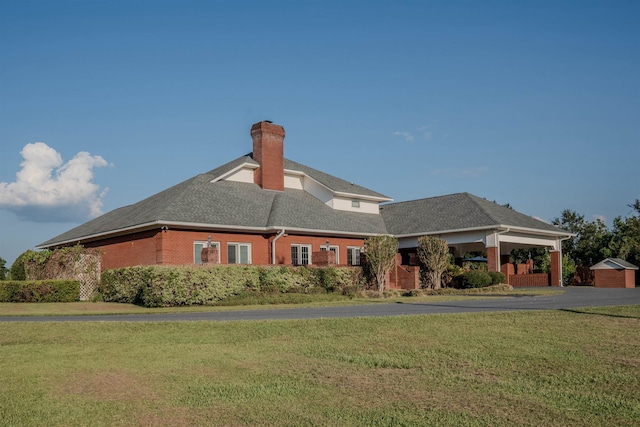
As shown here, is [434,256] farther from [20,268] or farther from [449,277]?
[20,268]

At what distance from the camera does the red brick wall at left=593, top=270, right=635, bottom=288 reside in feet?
115

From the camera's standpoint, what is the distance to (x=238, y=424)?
6.31m

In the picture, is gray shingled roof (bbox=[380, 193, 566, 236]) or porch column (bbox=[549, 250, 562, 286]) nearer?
gray shingled roof (bbox=[380, 193, 566, 236])

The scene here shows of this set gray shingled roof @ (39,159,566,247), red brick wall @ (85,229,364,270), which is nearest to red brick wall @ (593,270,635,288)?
gray shingled roof @ (39,159,566,247)

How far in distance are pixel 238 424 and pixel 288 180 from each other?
108 feet

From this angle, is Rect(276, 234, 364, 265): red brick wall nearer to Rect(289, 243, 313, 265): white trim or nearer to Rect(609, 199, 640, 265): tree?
Rect(289, 243, 313, 265): white trim

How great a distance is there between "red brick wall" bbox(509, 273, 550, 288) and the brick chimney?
16219mm

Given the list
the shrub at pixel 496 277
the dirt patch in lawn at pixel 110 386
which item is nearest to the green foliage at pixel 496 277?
the shrub at pixel 496 277

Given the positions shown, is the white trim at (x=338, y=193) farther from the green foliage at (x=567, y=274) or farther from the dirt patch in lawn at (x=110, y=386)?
the dirt patch in lawn at (x=110, y=386)

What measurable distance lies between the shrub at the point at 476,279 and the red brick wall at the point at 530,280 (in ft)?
23.6

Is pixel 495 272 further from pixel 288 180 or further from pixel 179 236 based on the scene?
pixel 179 236

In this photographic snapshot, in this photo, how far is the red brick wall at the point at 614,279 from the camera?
3516 centimetres

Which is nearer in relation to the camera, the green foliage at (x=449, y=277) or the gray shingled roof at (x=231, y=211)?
the gray shingled roof at (x=231, y=211)

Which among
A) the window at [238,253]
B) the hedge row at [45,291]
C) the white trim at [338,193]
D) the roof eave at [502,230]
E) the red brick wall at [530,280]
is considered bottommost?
the red brick wall at [530,280]
